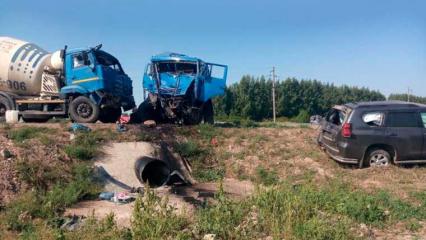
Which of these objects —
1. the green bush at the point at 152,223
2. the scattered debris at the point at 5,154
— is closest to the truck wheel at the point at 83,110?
the scattered debris at the point at 5,154

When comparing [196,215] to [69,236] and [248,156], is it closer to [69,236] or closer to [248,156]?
[69,236]

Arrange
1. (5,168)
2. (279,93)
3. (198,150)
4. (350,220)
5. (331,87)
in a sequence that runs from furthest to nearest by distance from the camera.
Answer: (331,87) < (279,93) < (198,150) < (5,168) < (350,220)

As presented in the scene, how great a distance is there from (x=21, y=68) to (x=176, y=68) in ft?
19.2

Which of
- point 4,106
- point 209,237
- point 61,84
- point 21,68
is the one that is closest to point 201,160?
point 61,84

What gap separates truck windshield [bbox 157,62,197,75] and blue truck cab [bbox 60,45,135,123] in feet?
5.84

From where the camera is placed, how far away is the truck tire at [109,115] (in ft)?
54.8

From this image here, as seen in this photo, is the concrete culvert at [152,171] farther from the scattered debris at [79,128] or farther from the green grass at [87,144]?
the scattered debris at [79,128]

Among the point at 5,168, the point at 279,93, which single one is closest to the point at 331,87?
the point at 279,93

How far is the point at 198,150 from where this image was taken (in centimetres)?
1416

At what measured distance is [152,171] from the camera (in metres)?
13.3

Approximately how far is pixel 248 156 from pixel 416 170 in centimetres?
474

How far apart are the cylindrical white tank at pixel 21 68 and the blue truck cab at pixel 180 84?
3.59m

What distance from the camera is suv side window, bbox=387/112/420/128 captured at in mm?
11750

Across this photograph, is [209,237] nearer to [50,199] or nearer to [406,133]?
[50,199]
